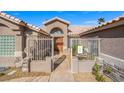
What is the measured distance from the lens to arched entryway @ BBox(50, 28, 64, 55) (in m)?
27.1

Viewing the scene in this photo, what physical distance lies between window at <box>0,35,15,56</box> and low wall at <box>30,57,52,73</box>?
267cm

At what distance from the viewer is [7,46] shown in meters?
14.6

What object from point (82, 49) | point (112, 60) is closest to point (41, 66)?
point (82, 49)

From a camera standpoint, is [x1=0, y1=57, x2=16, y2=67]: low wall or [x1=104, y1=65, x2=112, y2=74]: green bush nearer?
[x1=104, y1=65, x2=112, y2=74]: green bush

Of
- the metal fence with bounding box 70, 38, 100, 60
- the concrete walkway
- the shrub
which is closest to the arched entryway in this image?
the metal fence with bounding box 70, 38, 100, 60

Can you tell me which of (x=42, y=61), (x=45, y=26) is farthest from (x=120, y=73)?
(x=45, y=26)

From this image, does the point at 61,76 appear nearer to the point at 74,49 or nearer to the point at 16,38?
the point at 74,49

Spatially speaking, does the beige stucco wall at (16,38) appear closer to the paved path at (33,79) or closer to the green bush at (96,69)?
the paved path at (33,79)

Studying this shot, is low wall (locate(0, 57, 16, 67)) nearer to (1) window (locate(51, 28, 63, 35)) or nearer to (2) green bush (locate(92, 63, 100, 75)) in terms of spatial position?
(2) green bush (locate(92, 63, 100, 75))

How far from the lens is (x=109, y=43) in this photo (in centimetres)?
1205

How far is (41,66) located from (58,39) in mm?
15055
